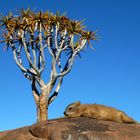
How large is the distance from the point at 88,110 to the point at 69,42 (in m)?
14.5

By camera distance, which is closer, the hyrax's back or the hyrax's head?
the hyrax's back

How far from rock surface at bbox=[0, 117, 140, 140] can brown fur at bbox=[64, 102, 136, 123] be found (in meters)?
0.76

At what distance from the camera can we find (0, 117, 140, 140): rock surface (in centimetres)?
1348

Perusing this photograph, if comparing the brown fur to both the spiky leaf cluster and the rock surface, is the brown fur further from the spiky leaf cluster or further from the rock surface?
the spiky leaf cluster

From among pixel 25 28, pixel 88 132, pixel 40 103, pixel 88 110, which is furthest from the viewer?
pixel 25 28

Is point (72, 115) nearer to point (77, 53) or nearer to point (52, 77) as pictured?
point (52, 77)

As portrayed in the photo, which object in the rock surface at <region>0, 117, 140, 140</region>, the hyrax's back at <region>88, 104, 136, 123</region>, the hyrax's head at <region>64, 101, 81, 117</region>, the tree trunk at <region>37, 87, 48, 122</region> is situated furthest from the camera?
the tree trunk at <region>37, 87, 48, 122</region>

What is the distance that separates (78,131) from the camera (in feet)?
44.8

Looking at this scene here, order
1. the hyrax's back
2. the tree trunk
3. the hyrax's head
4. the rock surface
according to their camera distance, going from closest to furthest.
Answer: the rock surface → the hyrax's back → the hyrax's head → the tree trunk

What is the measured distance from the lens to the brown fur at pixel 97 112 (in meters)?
15.6

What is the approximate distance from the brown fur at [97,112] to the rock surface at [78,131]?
76cm

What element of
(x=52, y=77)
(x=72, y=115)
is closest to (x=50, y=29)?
(x=52, y=77)

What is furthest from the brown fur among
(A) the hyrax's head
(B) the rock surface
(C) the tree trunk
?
(C) the tree trunk

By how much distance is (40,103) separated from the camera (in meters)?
27.2
